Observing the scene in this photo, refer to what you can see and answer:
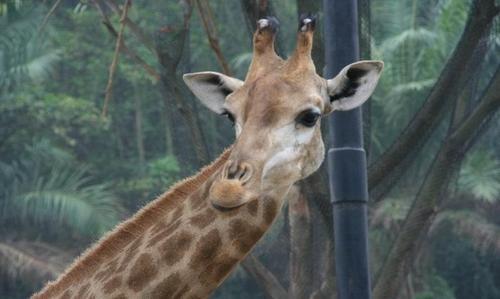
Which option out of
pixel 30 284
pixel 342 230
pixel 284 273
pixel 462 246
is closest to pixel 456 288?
pixel 462 246

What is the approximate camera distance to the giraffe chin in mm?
5254

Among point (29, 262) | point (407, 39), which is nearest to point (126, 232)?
point (29, 262)

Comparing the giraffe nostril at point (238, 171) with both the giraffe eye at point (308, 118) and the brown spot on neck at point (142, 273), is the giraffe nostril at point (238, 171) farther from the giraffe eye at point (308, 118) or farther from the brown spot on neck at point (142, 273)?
the brown spot on neck at point (142, 273)

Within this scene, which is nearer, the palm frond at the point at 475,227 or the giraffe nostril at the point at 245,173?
the giraffe nostril at the point at 245,173

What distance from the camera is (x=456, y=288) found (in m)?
33.9

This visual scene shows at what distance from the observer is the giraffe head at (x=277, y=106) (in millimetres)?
5617

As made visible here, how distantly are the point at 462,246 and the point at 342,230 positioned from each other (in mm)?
28353

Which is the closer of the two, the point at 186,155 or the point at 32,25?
the point at 186,155

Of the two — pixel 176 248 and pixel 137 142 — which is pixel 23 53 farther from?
pixel 137 142

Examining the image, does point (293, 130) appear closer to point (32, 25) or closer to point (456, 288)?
point (32, 25)

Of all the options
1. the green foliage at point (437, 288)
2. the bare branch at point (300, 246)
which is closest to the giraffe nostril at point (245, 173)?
the bare branch at point (300, 246)

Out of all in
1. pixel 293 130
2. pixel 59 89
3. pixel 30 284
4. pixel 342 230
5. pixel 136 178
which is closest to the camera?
pixel 293 130

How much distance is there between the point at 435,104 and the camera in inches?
435

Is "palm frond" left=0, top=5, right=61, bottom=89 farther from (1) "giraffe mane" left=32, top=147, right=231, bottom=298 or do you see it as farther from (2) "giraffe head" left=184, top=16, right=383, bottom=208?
(2) "giraffe head" left=184, top=16, right=383, bottom=208
